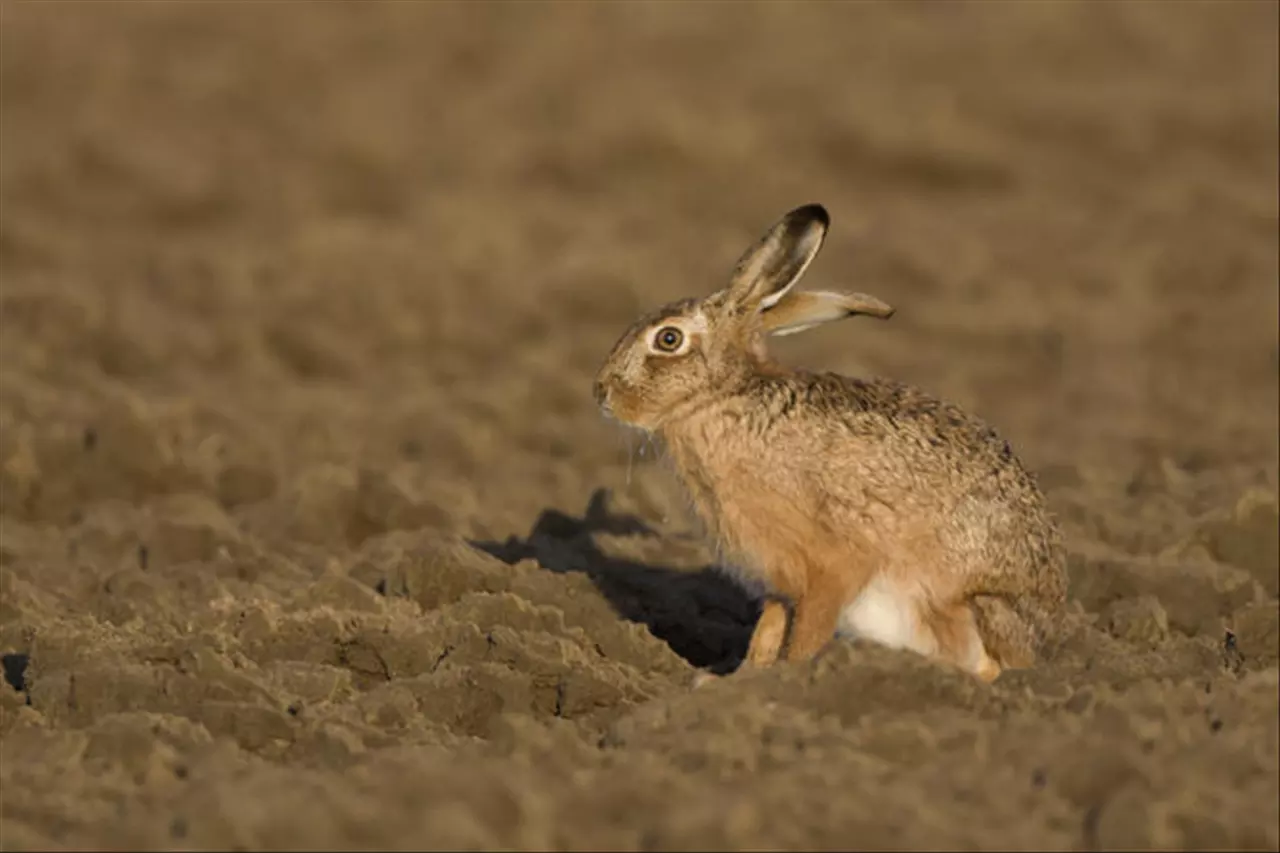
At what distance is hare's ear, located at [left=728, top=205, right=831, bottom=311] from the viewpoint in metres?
6.45

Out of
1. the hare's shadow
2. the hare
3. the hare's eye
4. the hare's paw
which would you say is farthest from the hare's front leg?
the hare's eye

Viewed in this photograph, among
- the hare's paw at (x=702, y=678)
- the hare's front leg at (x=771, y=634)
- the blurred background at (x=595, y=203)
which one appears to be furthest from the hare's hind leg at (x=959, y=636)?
the blurred background at (x=595, y=203)

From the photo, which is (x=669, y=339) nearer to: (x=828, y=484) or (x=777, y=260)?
(x=777, y=260)

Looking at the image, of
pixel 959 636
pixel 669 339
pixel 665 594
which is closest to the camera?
pixel 959 636

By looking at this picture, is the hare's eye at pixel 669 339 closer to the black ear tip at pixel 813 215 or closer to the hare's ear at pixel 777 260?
the hare's ear at pixel 777 260

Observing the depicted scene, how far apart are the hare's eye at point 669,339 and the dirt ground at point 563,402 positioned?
89cm

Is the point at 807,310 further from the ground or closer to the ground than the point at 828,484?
further from the ground

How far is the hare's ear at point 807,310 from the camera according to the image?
6.61 m

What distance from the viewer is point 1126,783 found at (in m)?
4.64

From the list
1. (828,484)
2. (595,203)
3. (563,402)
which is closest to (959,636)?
(828,484)

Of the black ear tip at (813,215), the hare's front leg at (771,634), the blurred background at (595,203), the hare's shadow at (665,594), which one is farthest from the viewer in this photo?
the blurred background at (595,203)

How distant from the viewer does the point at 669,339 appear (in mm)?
6570

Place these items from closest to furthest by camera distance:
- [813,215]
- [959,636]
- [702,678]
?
[702,678] < [959,636] < [813,215]

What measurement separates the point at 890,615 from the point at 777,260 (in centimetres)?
109
